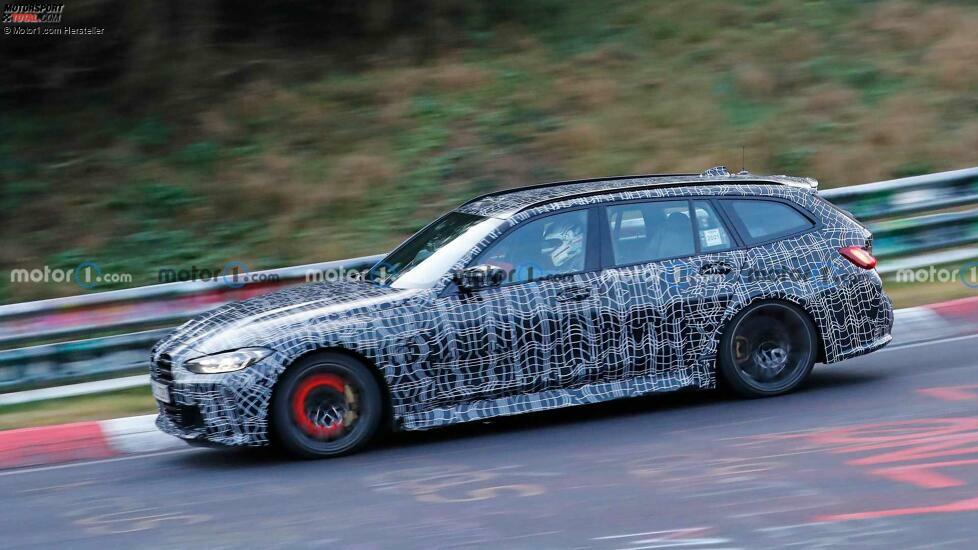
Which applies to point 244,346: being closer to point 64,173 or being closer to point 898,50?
point 64,173

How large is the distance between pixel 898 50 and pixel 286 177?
337 inches

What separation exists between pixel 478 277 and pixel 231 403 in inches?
67.8

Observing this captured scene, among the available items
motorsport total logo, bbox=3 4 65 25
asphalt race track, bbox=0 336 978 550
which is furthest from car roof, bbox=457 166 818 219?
motorsport total logo, bbox=3 4 65 25

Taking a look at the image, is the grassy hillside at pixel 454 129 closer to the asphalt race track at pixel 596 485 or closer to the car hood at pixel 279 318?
the car hood at pixel 279 318

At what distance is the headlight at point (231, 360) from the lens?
7.39 metres

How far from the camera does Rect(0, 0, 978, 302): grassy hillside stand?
13.4 metres

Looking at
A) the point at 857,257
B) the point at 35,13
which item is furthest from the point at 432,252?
the point at 35,13

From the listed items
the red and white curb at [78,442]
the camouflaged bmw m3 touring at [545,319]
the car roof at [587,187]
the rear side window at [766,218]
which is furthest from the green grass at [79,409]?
the rear side window at [766,218]

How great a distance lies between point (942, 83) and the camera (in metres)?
15.9

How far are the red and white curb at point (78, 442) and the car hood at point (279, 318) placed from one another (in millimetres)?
1004

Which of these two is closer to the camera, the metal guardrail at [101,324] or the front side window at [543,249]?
the front side window at [543,249]

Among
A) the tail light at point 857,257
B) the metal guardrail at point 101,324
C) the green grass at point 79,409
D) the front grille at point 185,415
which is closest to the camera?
the front grille at point 185,415

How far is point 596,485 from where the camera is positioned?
6.64 metres

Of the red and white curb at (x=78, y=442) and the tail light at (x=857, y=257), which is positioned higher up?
the tail light at (x=857, y=257)
